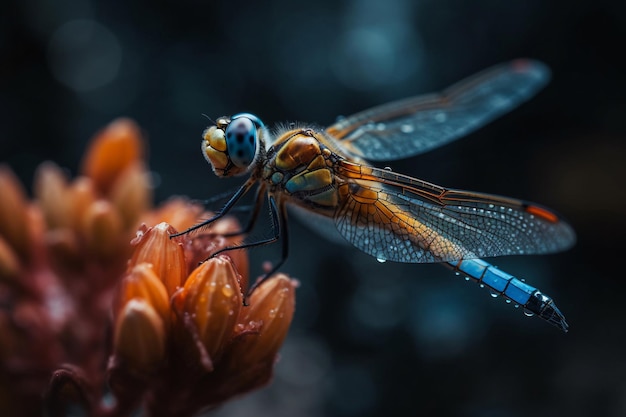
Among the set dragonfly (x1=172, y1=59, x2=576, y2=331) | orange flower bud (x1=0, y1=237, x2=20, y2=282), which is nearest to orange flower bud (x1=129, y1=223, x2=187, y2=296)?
dragonfly (x1=172, y1=59, x2=576, y2=331)

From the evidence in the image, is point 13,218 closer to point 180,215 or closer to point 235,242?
point 180,215

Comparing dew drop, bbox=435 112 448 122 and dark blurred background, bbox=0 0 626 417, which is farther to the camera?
dark blurred background, bbox=0 0 626 417

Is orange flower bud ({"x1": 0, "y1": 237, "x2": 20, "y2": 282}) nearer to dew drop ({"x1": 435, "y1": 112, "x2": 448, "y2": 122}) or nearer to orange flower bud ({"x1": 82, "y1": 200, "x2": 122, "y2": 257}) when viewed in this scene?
orange flower bud ({"x1": 82, "y1": 200, "x2": 122, "y2": 257})

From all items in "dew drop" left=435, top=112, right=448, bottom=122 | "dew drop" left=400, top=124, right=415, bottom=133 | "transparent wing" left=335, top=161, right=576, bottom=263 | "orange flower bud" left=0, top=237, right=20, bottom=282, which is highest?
"dew drop" left=435, top=112, right=448, bottom=122

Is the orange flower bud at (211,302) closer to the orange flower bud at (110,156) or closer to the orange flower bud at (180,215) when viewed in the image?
the orange flower bud at (180,215)

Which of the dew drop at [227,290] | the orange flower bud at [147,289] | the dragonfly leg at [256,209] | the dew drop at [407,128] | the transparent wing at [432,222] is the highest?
the dew drop at [407,128]

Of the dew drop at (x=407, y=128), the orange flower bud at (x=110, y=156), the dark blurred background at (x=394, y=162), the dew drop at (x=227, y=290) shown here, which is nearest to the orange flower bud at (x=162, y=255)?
the dew drop at (x=227, y=290)

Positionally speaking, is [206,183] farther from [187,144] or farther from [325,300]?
[325,300]

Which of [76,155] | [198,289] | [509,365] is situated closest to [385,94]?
[509,365]
